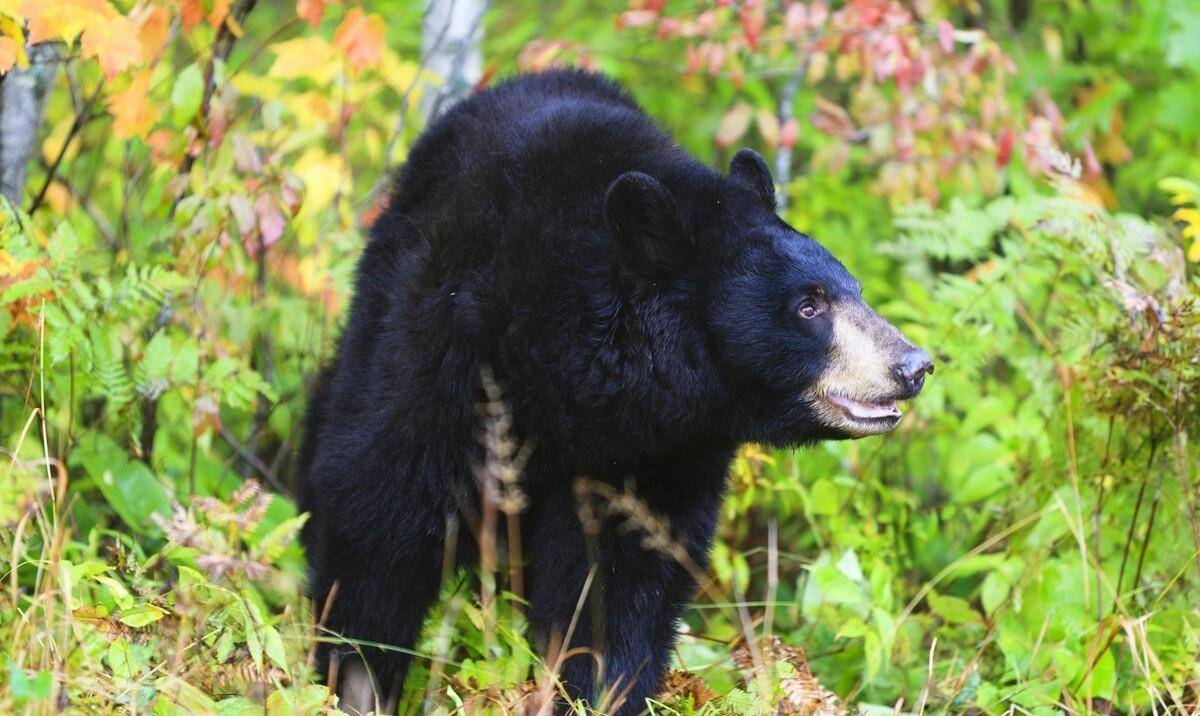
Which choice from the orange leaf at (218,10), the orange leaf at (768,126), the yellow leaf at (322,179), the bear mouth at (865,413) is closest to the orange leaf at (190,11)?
the orange leaf at (218,10)

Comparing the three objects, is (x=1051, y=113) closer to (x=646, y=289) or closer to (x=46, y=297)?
(x=646, y=289)

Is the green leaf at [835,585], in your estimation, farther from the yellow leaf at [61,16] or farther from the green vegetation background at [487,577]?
the yellow leaf at [61,16]

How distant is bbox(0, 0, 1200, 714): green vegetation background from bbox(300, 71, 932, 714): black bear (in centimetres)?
23

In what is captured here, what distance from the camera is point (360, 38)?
458 centimetres

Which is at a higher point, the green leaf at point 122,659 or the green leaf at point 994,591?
the green leaf at point 122,659

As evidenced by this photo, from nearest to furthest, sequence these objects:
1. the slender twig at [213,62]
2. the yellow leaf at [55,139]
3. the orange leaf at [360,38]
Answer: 1. the slender twig at [213,62]
2. the orange leaf at [360,38]
3. the yellow leaf at [55,139]

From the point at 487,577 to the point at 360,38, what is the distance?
6.89 ft

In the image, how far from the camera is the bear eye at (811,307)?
3.34m

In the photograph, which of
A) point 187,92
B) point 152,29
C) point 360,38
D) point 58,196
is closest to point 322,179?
point 360,38

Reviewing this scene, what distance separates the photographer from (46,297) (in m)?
3.83

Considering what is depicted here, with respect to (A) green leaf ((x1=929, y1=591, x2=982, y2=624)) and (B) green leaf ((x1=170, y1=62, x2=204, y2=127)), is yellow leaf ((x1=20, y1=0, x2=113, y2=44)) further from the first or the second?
(A) green leaf ((x1=929, y1=591, x2=982, y2=624))

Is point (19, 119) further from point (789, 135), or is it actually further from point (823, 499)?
point (823, 499)

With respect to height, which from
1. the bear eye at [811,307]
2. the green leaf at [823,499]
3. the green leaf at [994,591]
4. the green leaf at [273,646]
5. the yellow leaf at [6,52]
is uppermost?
the yellow leaf at [6,52]

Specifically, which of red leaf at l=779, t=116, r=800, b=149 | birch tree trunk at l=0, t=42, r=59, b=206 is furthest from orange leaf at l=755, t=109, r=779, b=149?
birch tree trunk at l=0, t=42, r=59, b=206
